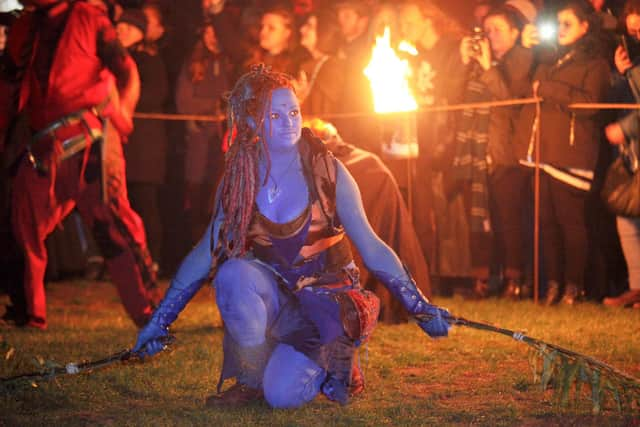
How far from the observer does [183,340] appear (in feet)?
24.5

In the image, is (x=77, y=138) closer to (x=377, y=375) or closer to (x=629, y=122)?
(x=377, y=375)

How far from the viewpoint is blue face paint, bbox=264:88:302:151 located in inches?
209

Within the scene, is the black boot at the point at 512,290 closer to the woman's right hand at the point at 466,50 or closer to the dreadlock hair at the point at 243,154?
the woman's right hand at the point at 466,50

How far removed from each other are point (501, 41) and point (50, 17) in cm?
342

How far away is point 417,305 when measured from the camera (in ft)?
16.5

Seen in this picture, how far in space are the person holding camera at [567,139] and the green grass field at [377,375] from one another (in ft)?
1.41

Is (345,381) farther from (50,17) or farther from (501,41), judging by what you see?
(501,41)

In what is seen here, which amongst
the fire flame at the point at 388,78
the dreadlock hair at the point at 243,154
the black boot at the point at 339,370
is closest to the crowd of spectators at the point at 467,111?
the fire flame at the point at 388,78

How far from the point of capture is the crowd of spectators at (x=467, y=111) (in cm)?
879

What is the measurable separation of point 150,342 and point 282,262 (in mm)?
681

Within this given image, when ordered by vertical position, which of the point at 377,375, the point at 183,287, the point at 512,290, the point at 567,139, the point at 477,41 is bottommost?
the point at 512,290

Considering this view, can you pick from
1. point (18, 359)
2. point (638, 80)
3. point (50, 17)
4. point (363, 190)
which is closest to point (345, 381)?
point (18, 359)

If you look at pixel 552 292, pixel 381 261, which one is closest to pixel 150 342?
pixel 381 261

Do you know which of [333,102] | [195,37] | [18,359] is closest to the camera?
[18,359]
